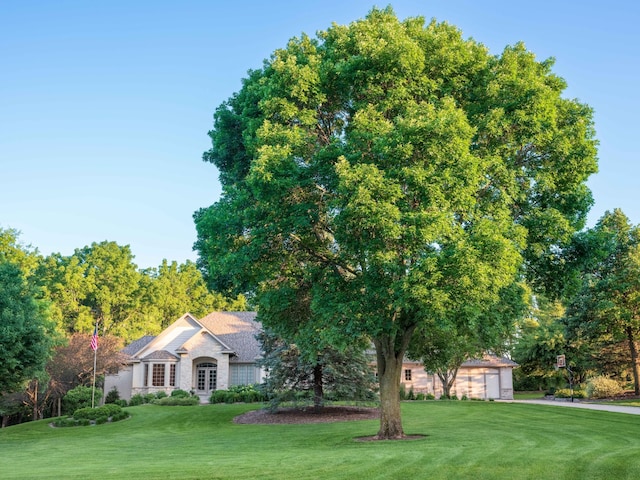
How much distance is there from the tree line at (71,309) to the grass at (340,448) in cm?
413

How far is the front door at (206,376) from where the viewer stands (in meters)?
44.8

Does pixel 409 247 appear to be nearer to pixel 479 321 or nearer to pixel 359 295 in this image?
pixel 359 295

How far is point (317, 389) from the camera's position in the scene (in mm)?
29578

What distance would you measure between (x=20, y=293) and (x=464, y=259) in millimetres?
21283

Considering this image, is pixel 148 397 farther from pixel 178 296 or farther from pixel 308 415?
pixel 178 296

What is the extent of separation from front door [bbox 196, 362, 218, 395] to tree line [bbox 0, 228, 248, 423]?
6373mm

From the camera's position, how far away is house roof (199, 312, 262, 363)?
150 feet

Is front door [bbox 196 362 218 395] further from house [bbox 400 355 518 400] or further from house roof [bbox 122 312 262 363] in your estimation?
house [bbox 400 355 518 400]

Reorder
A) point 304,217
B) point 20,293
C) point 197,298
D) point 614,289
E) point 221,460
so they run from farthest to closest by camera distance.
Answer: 1. point 197,298
2. point 614,289
3. point 20,293
4. point 304,217
5. point 221,460

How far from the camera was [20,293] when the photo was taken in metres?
26.5

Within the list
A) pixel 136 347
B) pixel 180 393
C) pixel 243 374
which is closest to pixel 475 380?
pixel 243 374

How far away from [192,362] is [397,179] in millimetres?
33639

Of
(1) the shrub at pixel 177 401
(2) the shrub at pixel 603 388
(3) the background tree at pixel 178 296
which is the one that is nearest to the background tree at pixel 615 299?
(2) the shrub at pixel 603 388

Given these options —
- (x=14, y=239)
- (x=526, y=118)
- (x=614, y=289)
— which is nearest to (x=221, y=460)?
(x=526, y=118)
